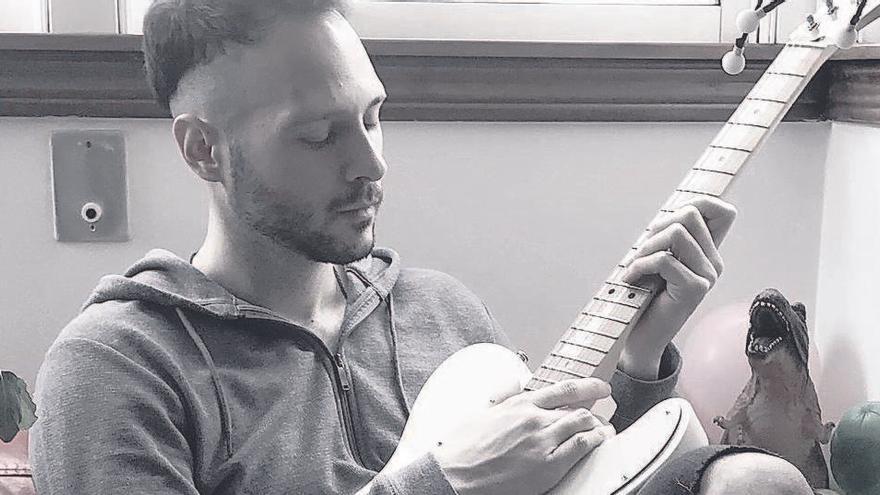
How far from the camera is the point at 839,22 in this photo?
3.39ft

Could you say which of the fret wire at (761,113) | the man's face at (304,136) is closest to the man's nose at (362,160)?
the man's face at (304,136)

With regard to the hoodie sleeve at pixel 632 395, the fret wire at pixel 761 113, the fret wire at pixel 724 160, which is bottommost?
the hoodie sleeve at pixel 632 395

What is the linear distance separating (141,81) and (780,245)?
818mm

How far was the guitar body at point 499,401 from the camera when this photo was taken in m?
0.85

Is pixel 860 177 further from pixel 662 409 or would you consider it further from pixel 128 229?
pixel 128 229

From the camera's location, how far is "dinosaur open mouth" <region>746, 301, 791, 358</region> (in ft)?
3.91

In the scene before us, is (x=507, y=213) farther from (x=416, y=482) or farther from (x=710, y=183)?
(x=416, y=482)

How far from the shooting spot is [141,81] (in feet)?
4.38

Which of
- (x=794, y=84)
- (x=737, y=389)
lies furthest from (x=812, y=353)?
(x=794, y=84)

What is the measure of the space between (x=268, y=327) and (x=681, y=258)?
37 centimetres

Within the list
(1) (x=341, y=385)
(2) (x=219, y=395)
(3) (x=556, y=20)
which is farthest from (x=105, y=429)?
(3) (x=556, y=20)

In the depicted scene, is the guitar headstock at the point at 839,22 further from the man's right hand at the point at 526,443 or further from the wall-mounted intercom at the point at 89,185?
the wall-mounted intercom at the point at 89,185

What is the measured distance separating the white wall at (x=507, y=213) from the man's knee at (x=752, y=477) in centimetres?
53

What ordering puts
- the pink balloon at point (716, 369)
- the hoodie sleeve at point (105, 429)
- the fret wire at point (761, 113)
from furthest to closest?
the pink balloon at point (716, 369) < the fret wire at point (761, 113) < the hoodie sleeve at point (105, 429)
